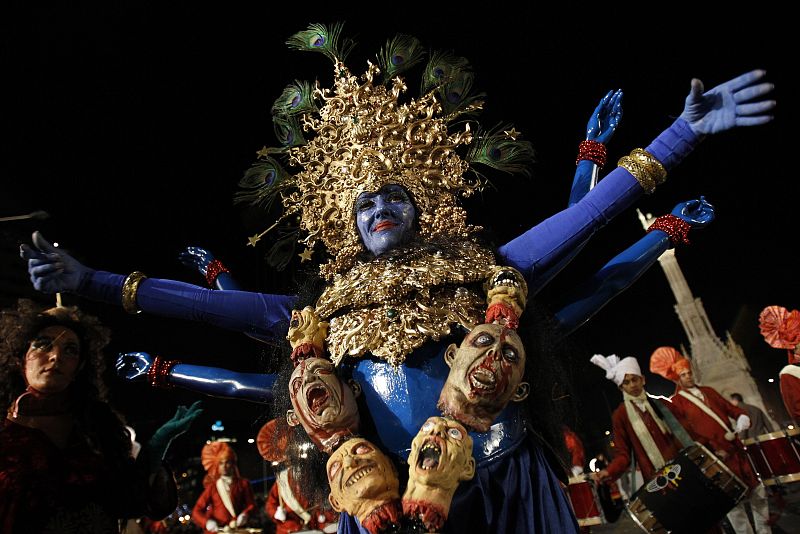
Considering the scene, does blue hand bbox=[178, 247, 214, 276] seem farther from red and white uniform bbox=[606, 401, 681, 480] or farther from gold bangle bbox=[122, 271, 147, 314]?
red and white uniform bbox=[606, 401, 681, 480]

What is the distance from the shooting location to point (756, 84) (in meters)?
2.67

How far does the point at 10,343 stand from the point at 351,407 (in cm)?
169

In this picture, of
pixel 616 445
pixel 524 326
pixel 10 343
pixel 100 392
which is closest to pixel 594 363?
A: pixel 616 445

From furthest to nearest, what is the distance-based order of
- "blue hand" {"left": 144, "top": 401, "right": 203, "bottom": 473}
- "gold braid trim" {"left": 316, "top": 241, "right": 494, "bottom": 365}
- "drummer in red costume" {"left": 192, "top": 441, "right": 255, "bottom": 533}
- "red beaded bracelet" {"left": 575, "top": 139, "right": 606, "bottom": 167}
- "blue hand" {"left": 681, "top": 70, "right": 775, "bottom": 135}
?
1. "drummer in red costume" {"left": 192, "top": 441, "right": 255, "bottom": 533}
2. "red beaded bracelet" {"left": 575, "top": 139, "right": 606, "bottom": 167}
3. "blue hand" {"left": 144, "top": 401, "right": 203, "bottom": 473}
4. "blue hand" {"left": 681, "top": 70, "right": 775, "bottom": 135}
5. "gold braid trim" {"left": 316, "top": 241, "right": 494, "bottom": 365}

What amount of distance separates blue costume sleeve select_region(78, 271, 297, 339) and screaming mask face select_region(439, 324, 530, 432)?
1151 millimetres

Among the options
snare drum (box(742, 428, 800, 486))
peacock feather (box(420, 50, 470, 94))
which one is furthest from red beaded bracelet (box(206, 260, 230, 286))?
snare drum (box(742, 428, 800, 486))

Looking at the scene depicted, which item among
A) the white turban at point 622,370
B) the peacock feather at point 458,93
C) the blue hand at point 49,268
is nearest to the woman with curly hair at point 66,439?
the blue hand at point 49,268

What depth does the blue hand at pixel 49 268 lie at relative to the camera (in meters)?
2.78

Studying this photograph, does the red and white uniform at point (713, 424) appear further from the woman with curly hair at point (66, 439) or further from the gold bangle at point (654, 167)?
the woman with curly hair at point (66, 439)

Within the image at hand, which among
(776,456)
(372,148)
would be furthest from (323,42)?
(776,456)

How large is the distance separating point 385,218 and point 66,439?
172cm

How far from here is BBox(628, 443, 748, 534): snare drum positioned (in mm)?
3666

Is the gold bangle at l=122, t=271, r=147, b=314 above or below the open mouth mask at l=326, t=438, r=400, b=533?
above

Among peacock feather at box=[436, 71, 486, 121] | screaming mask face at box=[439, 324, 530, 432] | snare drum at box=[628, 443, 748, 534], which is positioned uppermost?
peacock feather at box=[436, 71, 486, 121]
